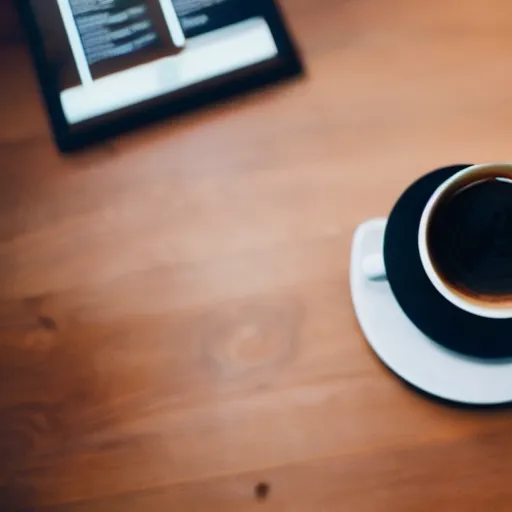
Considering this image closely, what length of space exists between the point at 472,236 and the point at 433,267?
36 mm

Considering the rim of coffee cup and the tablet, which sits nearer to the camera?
the rim of coffee cup

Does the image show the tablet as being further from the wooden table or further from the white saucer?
the white saucer

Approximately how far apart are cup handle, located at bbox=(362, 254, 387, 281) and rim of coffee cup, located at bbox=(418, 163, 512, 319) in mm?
31

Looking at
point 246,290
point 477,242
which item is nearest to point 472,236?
point 477,242

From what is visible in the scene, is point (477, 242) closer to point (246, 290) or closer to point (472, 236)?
point (472, 236)

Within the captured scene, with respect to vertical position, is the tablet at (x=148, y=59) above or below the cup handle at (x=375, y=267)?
above

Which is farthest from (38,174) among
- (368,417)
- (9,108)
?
(368,417)

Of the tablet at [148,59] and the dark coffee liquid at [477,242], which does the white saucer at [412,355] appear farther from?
the tablet at [148,59]

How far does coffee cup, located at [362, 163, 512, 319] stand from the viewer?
0.47 meters

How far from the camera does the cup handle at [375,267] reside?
1.63ft

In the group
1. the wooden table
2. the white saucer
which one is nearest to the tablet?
the wooden table

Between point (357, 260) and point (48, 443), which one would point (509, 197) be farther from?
point (48, 443)

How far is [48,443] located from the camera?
54 cm

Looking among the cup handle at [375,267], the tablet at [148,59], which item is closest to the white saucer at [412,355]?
Result: the cup handle at [375,267]
